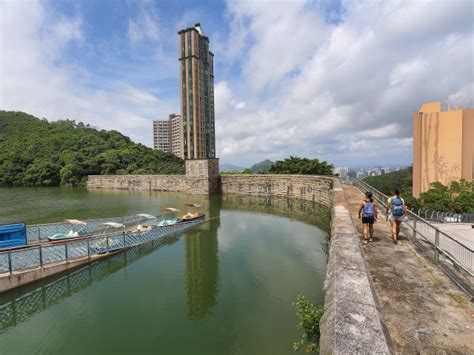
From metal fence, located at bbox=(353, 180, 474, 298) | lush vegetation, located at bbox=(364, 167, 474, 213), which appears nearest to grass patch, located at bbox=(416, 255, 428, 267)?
metal fence, located at bbox=(353, 180, 474, 298)

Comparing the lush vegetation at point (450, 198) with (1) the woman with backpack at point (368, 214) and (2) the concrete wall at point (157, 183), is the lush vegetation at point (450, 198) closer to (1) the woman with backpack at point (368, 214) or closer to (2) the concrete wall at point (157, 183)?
(1) the woman with backpack at point (368, 214)

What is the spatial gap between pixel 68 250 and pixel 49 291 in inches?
71.2

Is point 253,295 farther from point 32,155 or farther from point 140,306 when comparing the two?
point 32,155

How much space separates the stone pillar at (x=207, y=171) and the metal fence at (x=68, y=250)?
17.6m

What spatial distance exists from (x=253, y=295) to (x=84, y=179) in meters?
49.4

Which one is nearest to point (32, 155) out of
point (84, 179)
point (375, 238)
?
point (84, 179)

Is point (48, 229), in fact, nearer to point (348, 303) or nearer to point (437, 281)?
point (348, 303)

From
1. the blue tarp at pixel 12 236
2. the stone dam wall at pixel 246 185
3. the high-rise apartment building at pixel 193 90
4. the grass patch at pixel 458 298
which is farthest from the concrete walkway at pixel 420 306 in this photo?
the high-rise apartment building at pixel 193 90

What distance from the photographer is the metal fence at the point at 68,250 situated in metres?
7.83

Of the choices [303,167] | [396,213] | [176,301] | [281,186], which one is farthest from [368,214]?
[303,167]

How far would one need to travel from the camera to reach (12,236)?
9.23 metres

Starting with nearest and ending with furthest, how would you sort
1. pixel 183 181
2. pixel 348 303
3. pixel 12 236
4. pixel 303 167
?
pixel 348 303 < pixel 12 236 < pixel 303 167 < pixel 183 181

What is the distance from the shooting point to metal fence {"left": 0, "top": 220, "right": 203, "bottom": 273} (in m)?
7.83

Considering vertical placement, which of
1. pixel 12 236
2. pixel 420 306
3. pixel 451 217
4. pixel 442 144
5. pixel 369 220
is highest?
pixel 442 144
